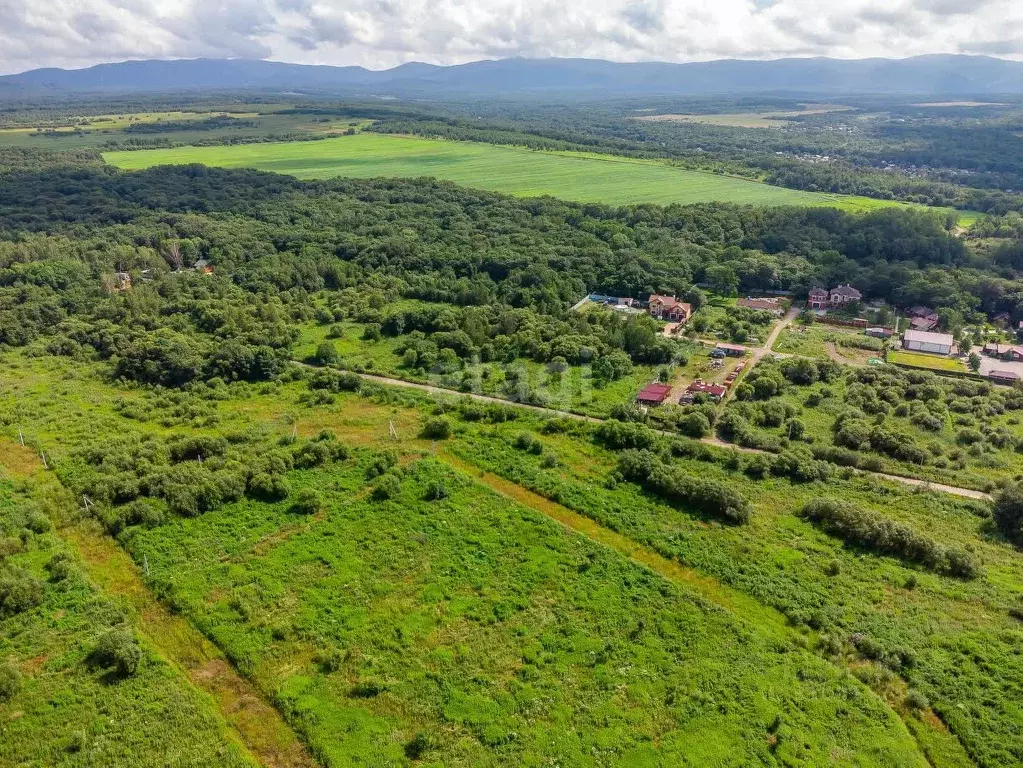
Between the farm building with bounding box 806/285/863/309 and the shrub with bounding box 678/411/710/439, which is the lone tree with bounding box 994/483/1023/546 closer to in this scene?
the shrub with bounding box 678/411/710/439

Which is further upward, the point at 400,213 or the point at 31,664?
the point at 400,213

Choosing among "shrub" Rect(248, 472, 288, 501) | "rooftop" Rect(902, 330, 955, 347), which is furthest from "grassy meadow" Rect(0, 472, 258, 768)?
"rooftop" Rect(902, 330, 955, 347)

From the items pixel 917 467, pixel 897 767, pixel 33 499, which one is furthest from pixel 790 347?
pixel 33 499

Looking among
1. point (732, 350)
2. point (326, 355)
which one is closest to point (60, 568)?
point (326, 355)

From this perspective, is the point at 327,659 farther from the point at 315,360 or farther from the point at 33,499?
the point at 315,360

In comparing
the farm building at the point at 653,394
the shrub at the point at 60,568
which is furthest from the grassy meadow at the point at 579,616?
the farm building at the point at 653,394

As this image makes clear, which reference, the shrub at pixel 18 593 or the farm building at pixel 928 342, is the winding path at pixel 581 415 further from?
the shrub at pixel 18 593

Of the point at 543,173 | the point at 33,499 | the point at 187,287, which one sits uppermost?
the point at 543,173

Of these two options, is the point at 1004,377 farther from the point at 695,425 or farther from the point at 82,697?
the point at 82,697
